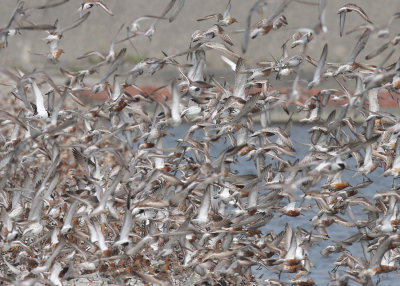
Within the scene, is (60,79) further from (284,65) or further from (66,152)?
(284,65)

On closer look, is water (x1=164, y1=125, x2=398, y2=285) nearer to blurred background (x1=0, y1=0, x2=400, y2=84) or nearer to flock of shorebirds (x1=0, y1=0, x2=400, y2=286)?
flock of shorebirds (x1=0, y1=0, x2=400, y2=286)

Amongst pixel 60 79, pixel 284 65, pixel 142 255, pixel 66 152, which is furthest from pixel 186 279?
pixel 60 79

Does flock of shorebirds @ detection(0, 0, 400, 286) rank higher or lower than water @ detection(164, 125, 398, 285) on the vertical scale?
higher

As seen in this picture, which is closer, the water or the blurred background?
the water

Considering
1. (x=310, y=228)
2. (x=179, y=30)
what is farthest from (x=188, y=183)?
(x=179, y=30)

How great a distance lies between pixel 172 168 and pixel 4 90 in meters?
19.6

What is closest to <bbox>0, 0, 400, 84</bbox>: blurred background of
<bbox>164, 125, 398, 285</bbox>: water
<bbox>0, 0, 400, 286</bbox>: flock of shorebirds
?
<bbox>164, 125, 398, 285</bbox>: water

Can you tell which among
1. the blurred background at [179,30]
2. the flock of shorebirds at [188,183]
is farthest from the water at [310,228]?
the blurred background at [179,30]

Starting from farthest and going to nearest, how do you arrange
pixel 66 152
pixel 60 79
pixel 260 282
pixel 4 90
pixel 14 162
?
pixel 60 79 < pixel 4 90 < pixel 66 152 < pixel 260 282 < pixel 14 162

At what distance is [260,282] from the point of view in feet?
38.1

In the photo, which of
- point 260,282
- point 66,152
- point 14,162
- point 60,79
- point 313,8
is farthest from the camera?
point 313,8

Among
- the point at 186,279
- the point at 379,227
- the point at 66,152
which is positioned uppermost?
the point at 379,227

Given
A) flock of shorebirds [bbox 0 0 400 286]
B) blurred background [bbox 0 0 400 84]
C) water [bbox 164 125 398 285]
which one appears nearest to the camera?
flock of shorebirds [bbox 0 0 400 286]

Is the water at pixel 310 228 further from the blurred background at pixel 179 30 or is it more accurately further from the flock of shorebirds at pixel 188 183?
the blurred background at pixel 179 30
